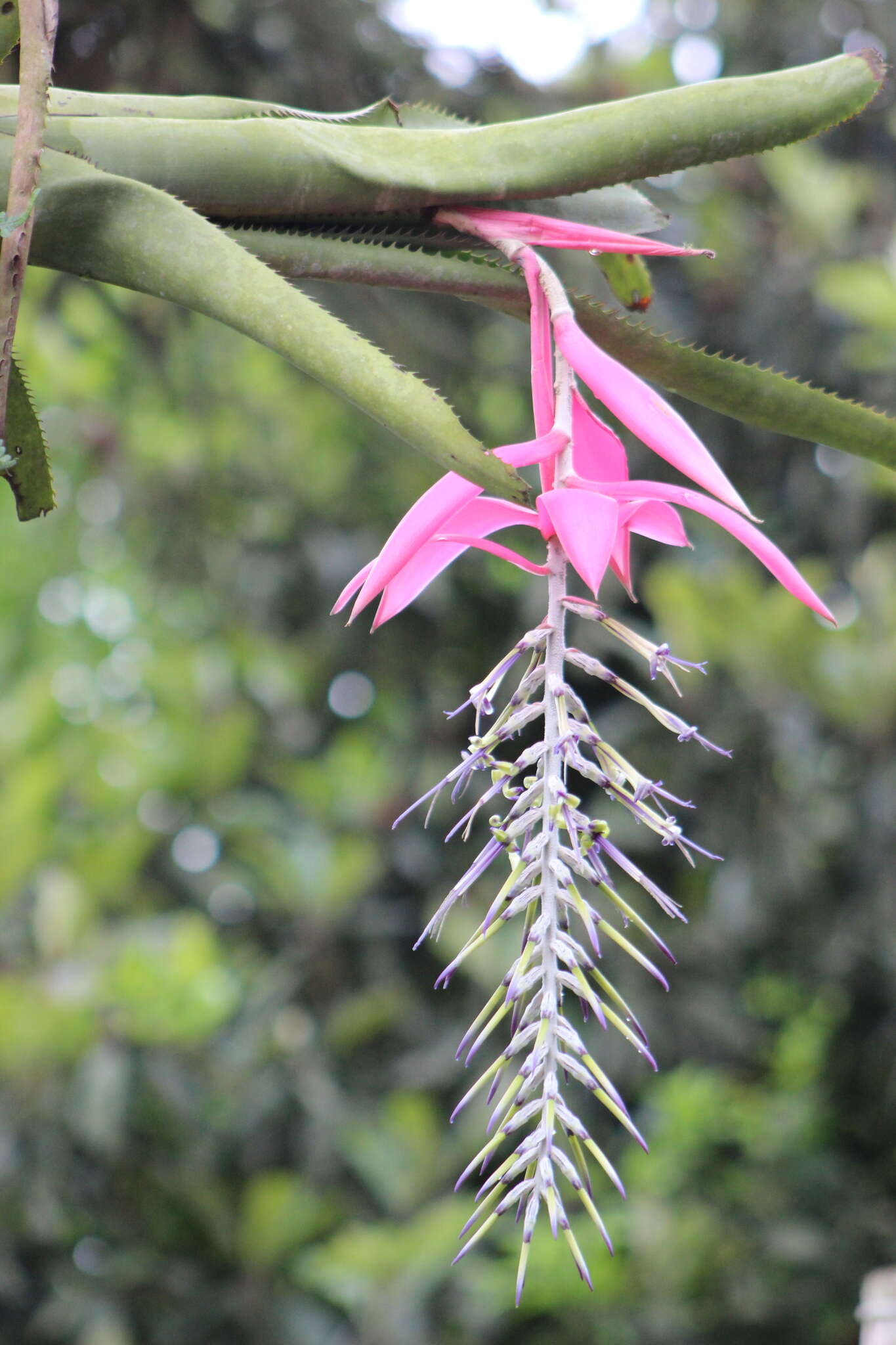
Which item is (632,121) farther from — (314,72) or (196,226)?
(314,72)

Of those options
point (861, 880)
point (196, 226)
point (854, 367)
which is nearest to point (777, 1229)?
point (861, 880)

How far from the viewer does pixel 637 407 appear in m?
0.35

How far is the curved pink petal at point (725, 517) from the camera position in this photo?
1.05 ft

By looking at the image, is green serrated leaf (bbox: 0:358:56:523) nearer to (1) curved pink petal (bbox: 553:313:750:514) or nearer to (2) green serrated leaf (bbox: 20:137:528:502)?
(2) green serrated leaf (bbox: 20:137:528:502)

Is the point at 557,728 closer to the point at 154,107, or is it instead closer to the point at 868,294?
the point at 154,107

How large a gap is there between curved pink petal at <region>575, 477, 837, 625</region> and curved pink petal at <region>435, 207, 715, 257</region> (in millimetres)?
95

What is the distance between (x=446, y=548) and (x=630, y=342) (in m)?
0.11

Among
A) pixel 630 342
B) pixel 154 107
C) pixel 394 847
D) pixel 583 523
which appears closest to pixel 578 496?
pixel 583 523

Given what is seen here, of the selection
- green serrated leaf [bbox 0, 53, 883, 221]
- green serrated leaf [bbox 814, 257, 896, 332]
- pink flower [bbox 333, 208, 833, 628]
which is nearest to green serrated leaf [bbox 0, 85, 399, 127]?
green serrated leaf [bbox 0, 53, 883, 221]

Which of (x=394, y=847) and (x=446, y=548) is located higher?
(x=446, y=548)

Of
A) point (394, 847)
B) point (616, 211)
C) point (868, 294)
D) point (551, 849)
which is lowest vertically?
point (394, 847)

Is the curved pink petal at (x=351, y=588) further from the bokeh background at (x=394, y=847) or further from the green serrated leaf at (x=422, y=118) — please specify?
the bokeh background at (x=394, y=847)

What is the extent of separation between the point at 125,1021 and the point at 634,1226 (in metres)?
0.91

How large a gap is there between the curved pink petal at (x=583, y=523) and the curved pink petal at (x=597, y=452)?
0.19 feet
